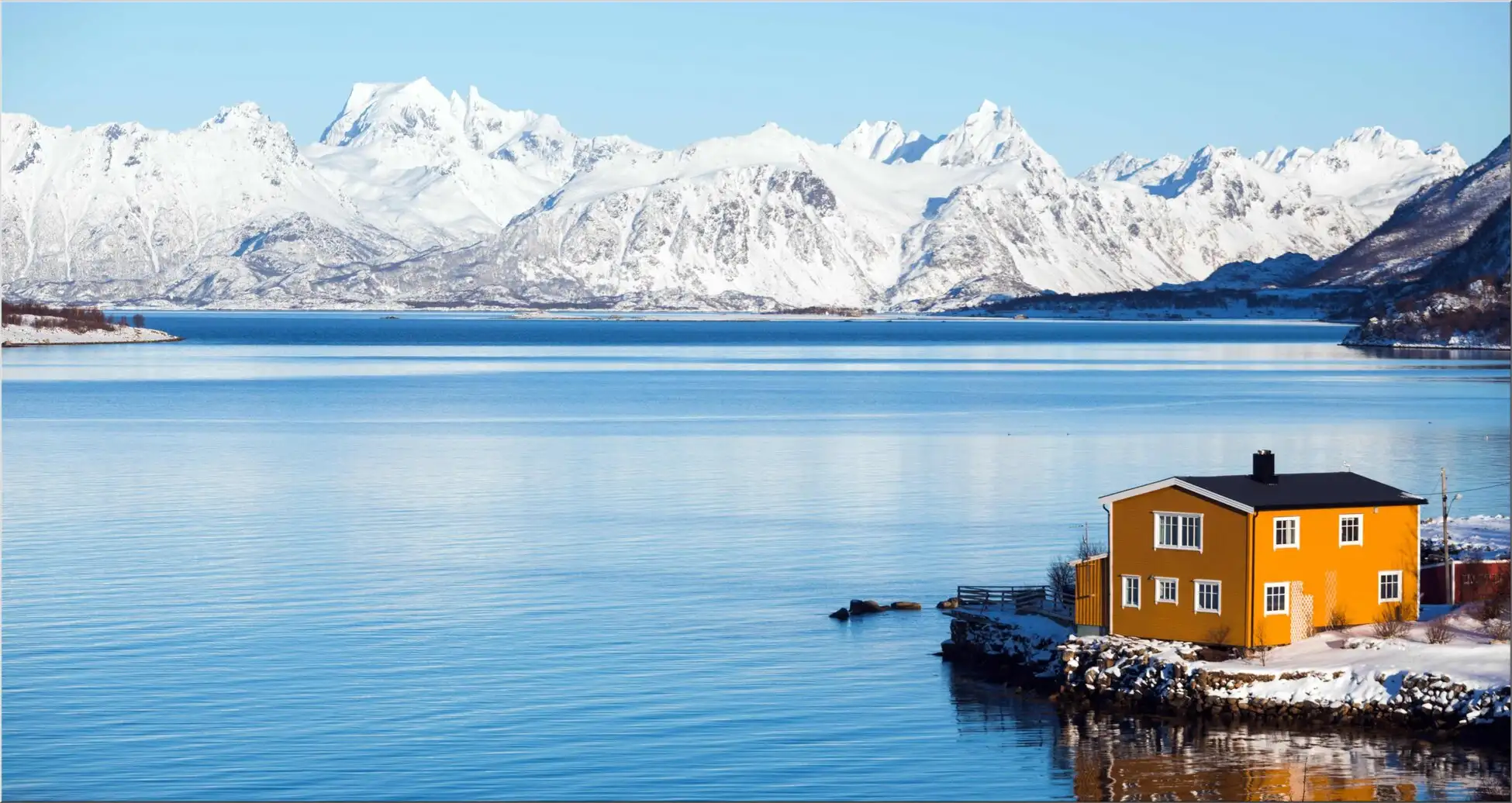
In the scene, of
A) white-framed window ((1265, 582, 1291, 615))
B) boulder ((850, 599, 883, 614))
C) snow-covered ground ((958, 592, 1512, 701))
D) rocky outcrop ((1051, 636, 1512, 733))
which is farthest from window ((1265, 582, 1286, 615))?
boulder ((850, 599, 883, 614))

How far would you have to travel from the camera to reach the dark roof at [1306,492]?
152 feet

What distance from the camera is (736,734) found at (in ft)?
142

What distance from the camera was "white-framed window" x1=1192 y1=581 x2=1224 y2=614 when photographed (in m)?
46.2

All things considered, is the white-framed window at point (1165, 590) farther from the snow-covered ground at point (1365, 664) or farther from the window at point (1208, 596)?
the snow-covered ground at point (1365, 664)

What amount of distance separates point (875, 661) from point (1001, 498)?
36.2 m

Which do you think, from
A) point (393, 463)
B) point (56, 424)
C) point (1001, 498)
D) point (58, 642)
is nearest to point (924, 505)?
point (1001, 498)

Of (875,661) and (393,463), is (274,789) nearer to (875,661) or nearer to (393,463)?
(875,661)

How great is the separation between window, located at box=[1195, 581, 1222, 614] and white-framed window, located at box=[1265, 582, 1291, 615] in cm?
108

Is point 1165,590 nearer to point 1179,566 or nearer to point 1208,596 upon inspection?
point 1179,566

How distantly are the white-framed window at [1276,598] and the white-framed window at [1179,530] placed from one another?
5.96 feet

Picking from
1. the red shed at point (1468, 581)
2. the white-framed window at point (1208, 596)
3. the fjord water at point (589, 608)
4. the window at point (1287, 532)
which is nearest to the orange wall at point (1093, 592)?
the white-framed window at point (1208, 596)

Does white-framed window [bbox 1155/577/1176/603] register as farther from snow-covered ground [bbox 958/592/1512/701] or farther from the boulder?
the boulder

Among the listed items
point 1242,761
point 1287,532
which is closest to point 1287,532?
point 1287,532

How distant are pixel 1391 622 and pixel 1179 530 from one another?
212 inches
